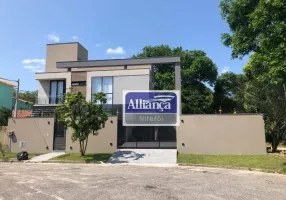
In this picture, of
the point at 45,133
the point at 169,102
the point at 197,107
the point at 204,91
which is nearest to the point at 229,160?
the point at 169,102

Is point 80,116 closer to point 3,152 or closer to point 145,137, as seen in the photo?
point 145,137

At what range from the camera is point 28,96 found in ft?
191

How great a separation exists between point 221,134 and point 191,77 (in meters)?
19.3

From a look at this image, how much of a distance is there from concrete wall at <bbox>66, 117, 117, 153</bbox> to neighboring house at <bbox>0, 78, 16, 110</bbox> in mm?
25246

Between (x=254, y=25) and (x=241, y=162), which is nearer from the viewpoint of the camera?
(x=254, y=25)

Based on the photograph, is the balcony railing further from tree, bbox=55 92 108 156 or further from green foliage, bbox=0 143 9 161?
tree, bbox=55 92 108 156

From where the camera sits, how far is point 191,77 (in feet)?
132

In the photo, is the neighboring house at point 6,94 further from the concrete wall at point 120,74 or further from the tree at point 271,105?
the tree at point 271,105

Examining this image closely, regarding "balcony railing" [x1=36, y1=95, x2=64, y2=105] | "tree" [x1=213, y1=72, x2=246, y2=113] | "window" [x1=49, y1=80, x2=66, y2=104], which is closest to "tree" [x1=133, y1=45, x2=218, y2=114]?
"tree" [x1=213, y1=72, x2=246, y2=113]

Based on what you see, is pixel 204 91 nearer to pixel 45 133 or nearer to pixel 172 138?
pixel 172 138

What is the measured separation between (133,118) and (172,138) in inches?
165

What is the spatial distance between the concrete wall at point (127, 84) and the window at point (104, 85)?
0.47 metres

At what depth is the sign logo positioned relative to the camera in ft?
83.6

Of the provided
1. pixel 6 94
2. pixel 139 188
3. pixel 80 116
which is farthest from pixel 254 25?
pixel 6 94
